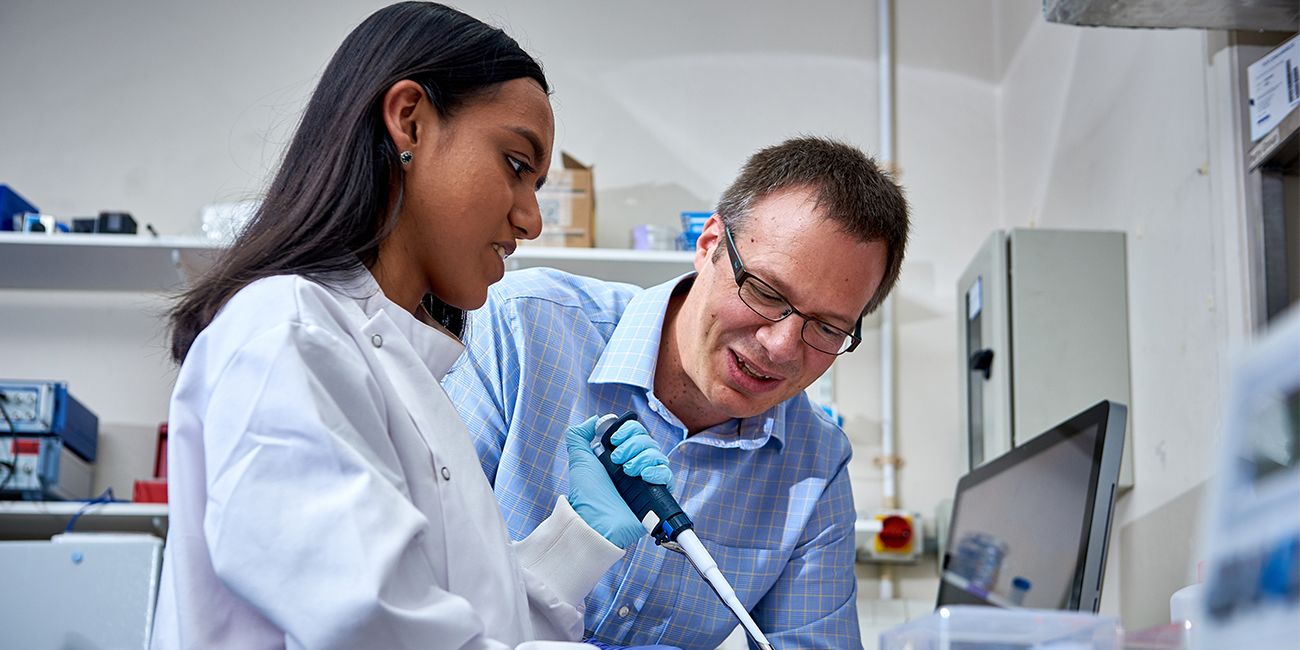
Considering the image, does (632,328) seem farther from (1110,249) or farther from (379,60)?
(1110,249)

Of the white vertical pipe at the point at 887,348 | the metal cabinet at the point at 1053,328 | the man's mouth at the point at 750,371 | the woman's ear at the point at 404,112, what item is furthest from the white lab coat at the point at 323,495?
the white vertical pipe at the point at 887,348

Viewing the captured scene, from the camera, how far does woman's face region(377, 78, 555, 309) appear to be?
1.06 m

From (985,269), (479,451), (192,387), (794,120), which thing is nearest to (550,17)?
(794,120)

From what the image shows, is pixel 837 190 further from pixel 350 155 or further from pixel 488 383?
pixel 350 155

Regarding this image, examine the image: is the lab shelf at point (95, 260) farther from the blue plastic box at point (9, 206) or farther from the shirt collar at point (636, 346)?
the shirt collar at point (636, 346)

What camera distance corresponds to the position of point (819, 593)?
1.65 metres

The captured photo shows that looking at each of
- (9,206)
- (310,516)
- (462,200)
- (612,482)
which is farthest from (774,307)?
(9,206)

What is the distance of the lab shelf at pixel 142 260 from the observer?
2.99 metres

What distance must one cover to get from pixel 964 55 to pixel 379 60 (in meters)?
2.75

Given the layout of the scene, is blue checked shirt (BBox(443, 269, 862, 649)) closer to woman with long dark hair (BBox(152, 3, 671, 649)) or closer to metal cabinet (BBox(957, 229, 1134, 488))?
woman with long dark hair (BBox(152, 3, 671, 649))

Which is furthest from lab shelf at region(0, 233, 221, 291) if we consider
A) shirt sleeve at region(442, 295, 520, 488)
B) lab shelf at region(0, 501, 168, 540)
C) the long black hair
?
the long black hair

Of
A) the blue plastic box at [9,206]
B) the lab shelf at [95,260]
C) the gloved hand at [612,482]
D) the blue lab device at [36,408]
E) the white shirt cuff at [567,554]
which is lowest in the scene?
the white shirt cuff at [567,554]

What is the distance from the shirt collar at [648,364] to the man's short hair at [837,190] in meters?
0.15

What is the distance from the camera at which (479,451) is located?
4.99 feet
